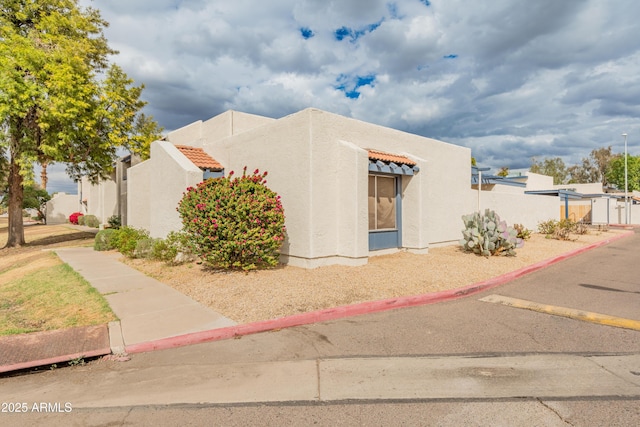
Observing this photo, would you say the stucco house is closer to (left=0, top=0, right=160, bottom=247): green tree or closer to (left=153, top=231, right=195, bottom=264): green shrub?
(left=153, top=231, right=195, bottom=264): green shrub

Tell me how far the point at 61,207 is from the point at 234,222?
43.1 m

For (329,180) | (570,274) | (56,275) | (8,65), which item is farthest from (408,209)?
(8,65)

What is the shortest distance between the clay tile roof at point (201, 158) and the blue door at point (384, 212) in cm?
562

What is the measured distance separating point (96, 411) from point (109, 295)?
459 centimetres

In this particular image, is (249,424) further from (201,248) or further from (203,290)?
(201,248)

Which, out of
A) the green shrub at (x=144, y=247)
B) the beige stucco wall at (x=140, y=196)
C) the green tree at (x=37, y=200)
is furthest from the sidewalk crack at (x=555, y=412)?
the green tree at (x=37, y=200)

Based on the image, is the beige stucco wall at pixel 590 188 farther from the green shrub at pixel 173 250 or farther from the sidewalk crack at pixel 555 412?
the sidewalk crack at pixel 555 412

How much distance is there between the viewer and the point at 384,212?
11266mm

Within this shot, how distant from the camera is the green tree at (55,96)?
14500mm

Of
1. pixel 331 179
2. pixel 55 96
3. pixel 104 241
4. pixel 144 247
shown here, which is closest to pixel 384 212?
pixel 331 179

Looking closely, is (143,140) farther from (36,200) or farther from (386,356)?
(36,200)

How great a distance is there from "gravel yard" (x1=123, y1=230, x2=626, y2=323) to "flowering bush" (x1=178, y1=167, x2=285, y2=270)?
1.58ft

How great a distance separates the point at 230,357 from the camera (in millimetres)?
4348

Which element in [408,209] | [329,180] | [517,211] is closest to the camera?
[329,180]
